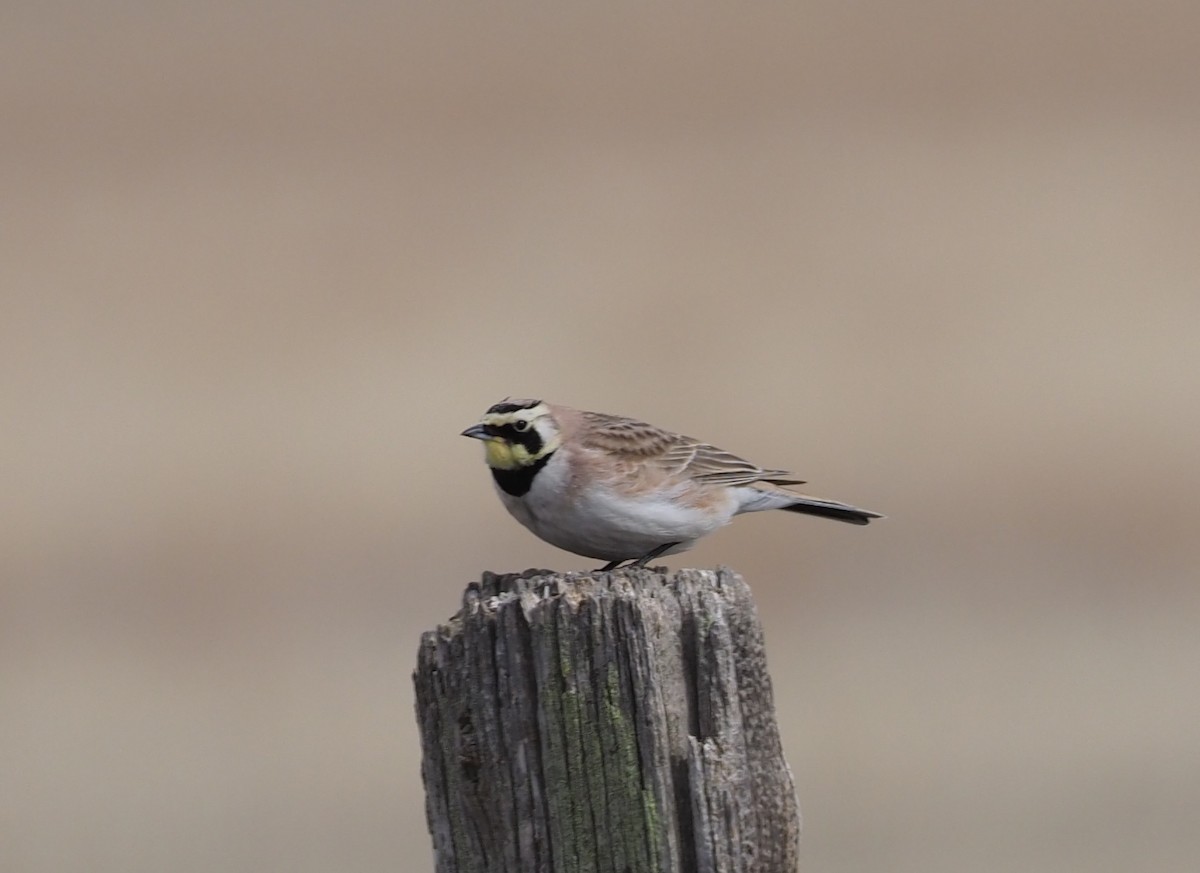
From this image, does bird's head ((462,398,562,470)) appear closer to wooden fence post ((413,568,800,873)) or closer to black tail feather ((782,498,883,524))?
black tail feather ((782,498,883,524))

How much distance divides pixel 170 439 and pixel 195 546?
140cm

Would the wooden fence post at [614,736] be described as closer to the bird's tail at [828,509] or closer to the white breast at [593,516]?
the white breast at [593,516]

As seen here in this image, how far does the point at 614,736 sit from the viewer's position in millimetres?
4559

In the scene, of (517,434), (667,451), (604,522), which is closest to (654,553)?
(604,522)

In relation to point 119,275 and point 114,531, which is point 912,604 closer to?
point 114,531

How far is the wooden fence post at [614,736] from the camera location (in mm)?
4527

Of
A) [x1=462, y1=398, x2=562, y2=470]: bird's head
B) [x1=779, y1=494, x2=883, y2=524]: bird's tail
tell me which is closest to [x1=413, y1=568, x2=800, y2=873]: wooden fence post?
[x1=462, y1=398, x2=562, y2=470]: bird's head

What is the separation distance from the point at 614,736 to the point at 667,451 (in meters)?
3.51

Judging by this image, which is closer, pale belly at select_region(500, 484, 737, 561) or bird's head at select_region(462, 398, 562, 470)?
pale belly at select_region(500, 484, 737, 561)

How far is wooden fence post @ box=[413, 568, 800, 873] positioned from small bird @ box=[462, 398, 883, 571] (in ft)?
8.83

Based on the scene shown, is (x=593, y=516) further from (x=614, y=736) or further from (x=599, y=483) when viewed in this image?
(x=614, y=736)

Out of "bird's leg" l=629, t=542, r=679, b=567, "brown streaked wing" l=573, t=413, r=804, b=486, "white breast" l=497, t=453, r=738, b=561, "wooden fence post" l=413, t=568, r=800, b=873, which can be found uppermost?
"brown streaked wing" l=573, t=413, r=804, b=486

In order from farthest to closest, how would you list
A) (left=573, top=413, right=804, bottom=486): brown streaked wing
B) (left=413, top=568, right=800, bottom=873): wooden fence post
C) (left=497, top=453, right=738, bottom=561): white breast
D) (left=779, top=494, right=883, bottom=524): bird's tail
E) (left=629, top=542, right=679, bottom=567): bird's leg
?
(left=779, top=494, right=883, bottom=524): bird's tail → (left=573, top=413, right=804, bottom=486): brown streaked wing → (left=629, top=542, right=679, bottom=567): bird's leg → (left=497, top=453, right=738, bottom=561): white breast → (left=413, top=568, right=800, bottom=873): wooden fence post

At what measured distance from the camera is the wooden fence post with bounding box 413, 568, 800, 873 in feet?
14.9
